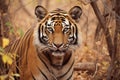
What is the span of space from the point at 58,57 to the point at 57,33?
0.30 meters

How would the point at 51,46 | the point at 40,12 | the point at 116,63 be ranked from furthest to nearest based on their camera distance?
1. the point at 116,63
2. the point at 40,12
3. the point at 51,46

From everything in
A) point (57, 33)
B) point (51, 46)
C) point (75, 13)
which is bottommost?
point (51, 46)

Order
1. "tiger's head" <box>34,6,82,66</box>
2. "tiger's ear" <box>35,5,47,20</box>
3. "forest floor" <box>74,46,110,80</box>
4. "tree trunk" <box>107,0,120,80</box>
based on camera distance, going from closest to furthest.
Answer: "tiger's head" <box>34,6,82,66</box>
"tiger's ear" <box>35,5,47,20</box>
"tree trunk" <box>107,0,120,80</box>
"forest floor" <box>74,46,110,80</box>

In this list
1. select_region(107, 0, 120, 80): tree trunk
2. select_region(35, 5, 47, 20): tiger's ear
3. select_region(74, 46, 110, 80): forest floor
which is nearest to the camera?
select_region(35, 5, 47, 20): tiger's ear

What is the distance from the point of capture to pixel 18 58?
5590 mm

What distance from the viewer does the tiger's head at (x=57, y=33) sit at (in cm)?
480

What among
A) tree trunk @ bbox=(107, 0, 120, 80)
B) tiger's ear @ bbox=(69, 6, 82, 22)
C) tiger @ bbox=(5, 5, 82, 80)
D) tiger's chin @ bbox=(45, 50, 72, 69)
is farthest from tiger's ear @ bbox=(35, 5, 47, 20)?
tree trunk @ bbox=(107, 0, 120, 80)

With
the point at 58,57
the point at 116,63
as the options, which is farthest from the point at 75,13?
the point at 116,63

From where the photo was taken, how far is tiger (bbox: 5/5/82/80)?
4.87m

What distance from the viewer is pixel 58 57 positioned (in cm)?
499

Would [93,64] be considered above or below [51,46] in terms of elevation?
below

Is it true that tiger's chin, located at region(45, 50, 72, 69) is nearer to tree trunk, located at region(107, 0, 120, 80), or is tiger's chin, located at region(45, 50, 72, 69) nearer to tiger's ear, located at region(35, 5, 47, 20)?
tiger's ear, located at region(35, 5, 47, 20)

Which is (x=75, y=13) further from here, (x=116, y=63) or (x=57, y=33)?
(x=116, y=63)

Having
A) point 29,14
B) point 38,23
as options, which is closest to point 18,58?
point 38,23
